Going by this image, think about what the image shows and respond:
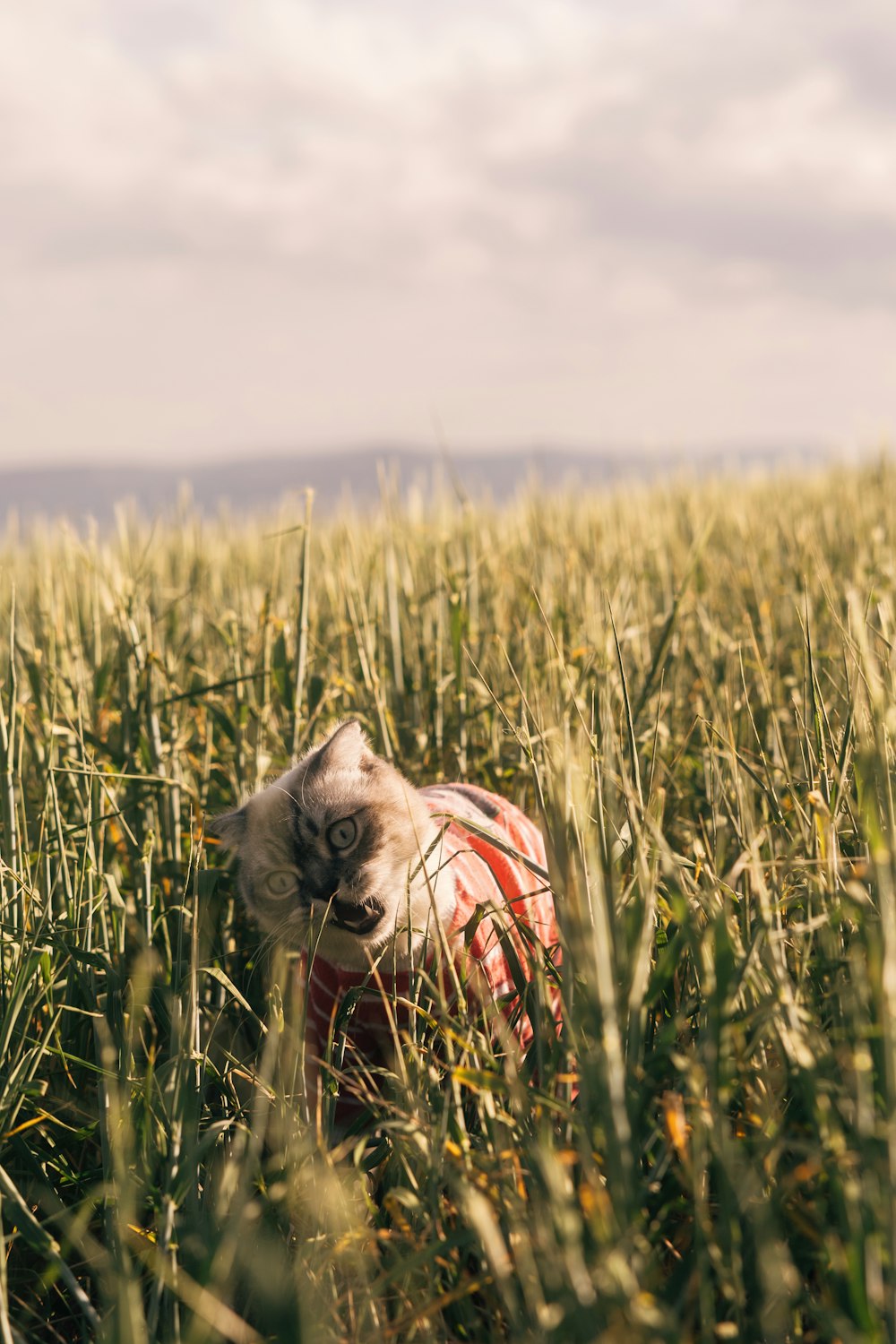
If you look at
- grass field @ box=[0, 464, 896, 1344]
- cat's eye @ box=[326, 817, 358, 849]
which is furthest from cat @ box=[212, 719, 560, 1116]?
grass field @ box=[0, 464, 896, 1344]

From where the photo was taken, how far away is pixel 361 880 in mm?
1400

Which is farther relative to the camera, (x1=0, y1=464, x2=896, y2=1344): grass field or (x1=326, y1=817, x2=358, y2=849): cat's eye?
(x1=326, y1=817, x2=358, y2=849): cat's eye

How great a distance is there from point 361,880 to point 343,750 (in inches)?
8.6

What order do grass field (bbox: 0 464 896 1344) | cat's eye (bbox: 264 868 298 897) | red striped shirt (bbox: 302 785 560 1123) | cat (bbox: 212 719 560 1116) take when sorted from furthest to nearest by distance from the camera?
1. cat's eye (bbox: 264 868 298 897)
2. cat (bbox: 212 719 560 1116)
3. red striped shirt (bbox: 302 785 560 1123)
4. grass field (bbox: 0 464 896 1344)

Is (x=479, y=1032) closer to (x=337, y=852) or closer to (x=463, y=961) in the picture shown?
(x=463, y=961)

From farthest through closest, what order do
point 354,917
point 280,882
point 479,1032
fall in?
point 280,882, point 354,917, point 479,1032

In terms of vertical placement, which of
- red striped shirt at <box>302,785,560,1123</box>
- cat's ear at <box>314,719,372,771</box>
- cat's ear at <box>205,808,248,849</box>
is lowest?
red striped shirt at <box>302,785,560,1123</box>

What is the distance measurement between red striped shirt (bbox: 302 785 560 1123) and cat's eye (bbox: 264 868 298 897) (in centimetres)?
12

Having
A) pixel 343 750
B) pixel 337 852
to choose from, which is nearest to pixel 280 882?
pixel 337 852

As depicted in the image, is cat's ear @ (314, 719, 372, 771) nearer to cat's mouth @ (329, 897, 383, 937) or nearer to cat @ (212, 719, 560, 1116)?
cat @ (212, 719, 560, 1116)

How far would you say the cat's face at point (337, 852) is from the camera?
1.39m

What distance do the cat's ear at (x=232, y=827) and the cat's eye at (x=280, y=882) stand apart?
0.09 meters

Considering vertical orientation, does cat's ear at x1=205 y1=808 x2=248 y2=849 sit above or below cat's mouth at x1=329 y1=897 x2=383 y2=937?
above

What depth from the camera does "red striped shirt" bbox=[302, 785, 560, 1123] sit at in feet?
4.01
